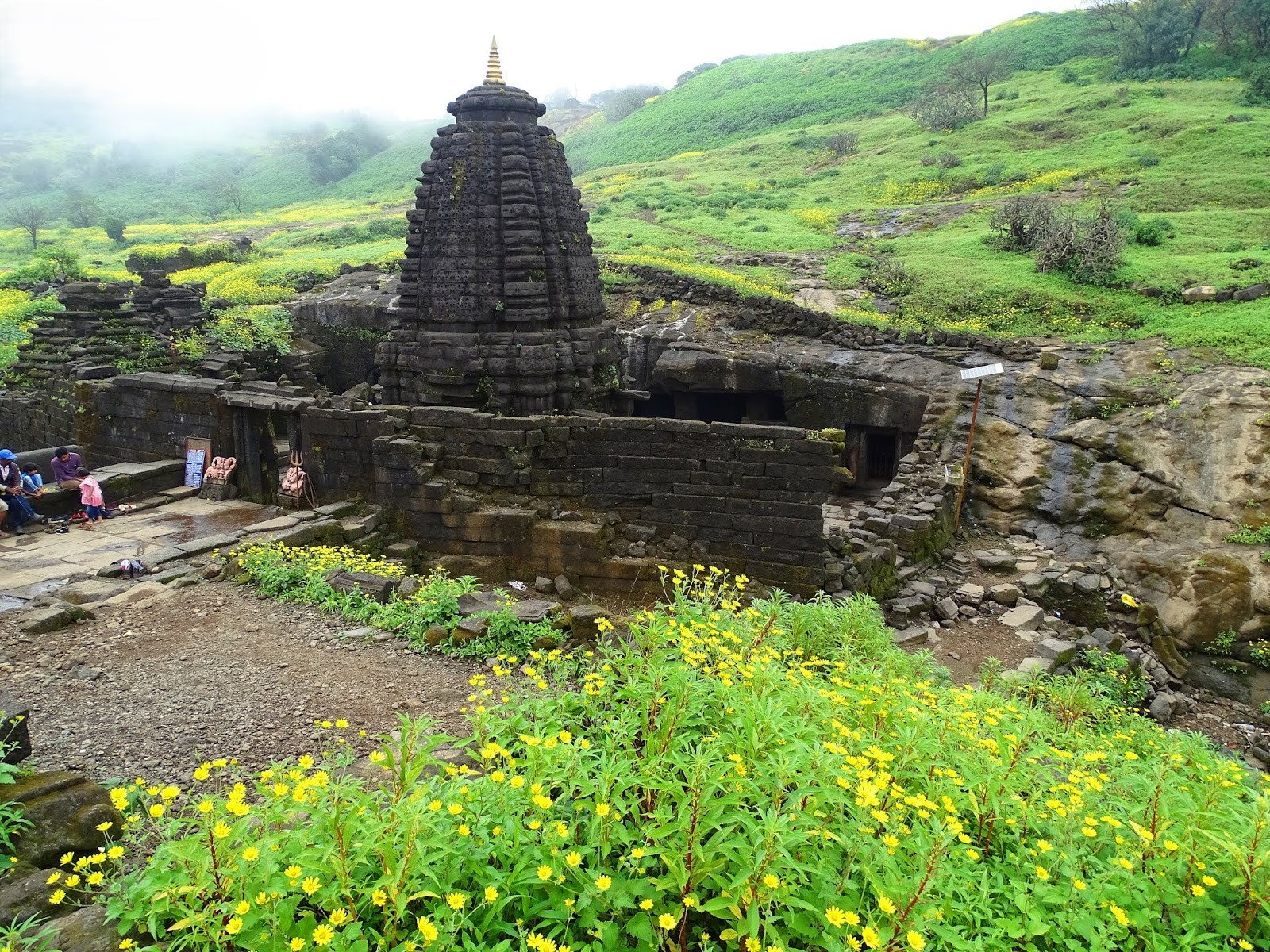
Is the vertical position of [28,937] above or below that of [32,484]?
above

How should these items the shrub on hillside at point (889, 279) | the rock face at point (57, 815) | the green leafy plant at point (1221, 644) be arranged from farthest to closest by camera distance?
1. the shrub on hillside at point (889, 279)
2. the green leafy plant at point (1221, 644)
3. the rock face at point (57, 815)

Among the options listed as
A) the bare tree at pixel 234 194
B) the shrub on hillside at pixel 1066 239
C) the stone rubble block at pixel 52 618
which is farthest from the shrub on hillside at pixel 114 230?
the shrub on hillside at pixel 1066 239

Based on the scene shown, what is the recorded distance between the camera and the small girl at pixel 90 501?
39.2 feet

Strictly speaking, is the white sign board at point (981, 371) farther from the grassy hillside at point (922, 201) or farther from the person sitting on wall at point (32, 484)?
Result: the person sitting on wall at point (32, 484)

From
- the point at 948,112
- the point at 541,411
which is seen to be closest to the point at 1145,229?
the point at 541,411

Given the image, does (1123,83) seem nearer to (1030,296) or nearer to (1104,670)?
(1030,296)

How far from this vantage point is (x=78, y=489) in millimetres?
12578

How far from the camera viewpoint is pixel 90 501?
12.0m

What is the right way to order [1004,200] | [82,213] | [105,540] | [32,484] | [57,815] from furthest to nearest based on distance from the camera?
[82,213] < [1004,200] < [32,484] < [105,540] < [57,815]

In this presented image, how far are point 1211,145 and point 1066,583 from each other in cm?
2364

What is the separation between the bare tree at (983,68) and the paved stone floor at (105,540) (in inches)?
1679

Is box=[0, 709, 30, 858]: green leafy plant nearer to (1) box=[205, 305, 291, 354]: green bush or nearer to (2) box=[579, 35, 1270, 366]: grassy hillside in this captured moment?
(2) box=[579, 35, 1270, 366]: grassy hillside

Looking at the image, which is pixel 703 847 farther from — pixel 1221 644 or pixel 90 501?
pixel 90 501

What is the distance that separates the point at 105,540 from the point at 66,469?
2.61 meters
